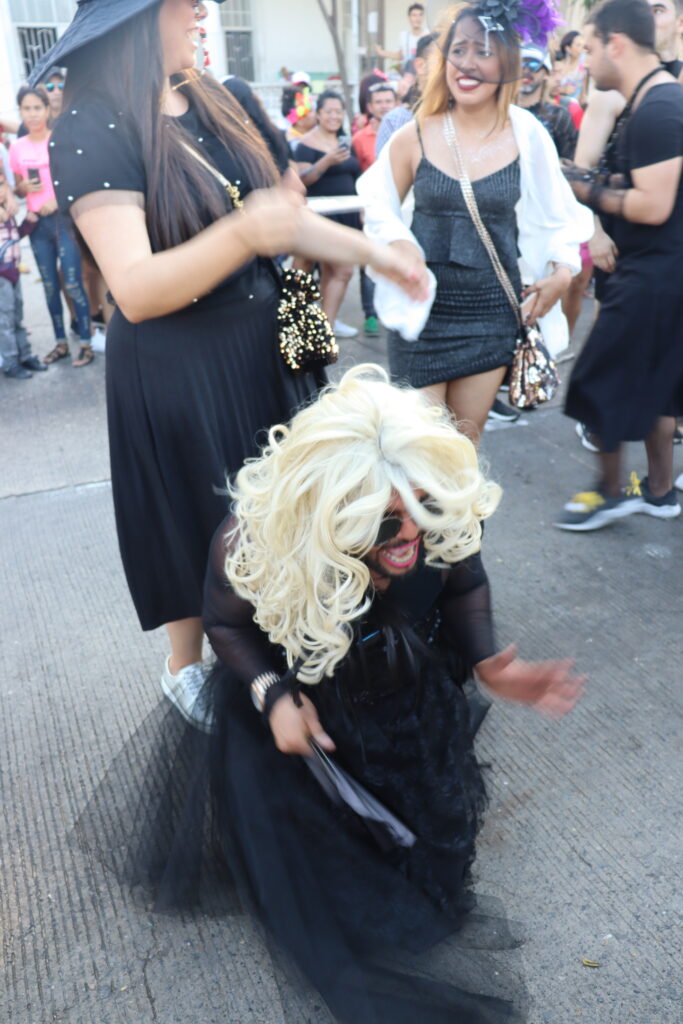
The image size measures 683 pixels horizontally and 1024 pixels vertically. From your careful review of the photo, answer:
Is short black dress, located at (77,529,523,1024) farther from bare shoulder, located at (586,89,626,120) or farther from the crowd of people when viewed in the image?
bare shoulder, located at (586,89,626,120)

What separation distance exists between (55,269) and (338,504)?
5456mm

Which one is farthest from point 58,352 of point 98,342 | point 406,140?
point 406,140

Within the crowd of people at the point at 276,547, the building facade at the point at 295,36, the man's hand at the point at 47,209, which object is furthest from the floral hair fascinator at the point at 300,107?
→ the building facade at the point at 295,36

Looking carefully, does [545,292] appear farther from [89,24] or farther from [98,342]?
[98,342]

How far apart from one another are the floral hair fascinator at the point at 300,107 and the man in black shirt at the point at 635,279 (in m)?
4.92

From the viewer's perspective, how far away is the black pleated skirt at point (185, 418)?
82.7 inches

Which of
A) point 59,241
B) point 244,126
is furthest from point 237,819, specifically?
point 59,241

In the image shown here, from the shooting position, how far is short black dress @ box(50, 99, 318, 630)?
209 centimetres

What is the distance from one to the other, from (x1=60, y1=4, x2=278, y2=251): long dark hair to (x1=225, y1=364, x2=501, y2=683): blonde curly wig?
20.0 inches

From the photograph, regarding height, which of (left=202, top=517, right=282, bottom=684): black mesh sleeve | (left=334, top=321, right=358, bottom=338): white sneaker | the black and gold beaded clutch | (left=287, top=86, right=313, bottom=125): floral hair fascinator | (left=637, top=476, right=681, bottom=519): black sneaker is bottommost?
(left=334, top=321, right=358, bottom=338): white sneaker

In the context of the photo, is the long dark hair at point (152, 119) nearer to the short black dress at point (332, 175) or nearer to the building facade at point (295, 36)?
the short black dress at point (332, 175)

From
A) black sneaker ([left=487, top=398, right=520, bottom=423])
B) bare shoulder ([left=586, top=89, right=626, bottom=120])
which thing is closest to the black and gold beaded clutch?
bare shoulder ([left=586, top=89, right=626, bottom=120])

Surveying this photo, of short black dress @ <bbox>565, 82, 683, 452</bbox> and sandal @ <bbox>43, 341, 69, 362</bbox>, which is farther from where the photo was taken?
sandal @ <bbox>43, 341, 69, 362</bbox>

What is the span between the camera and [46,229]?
20.4ft
